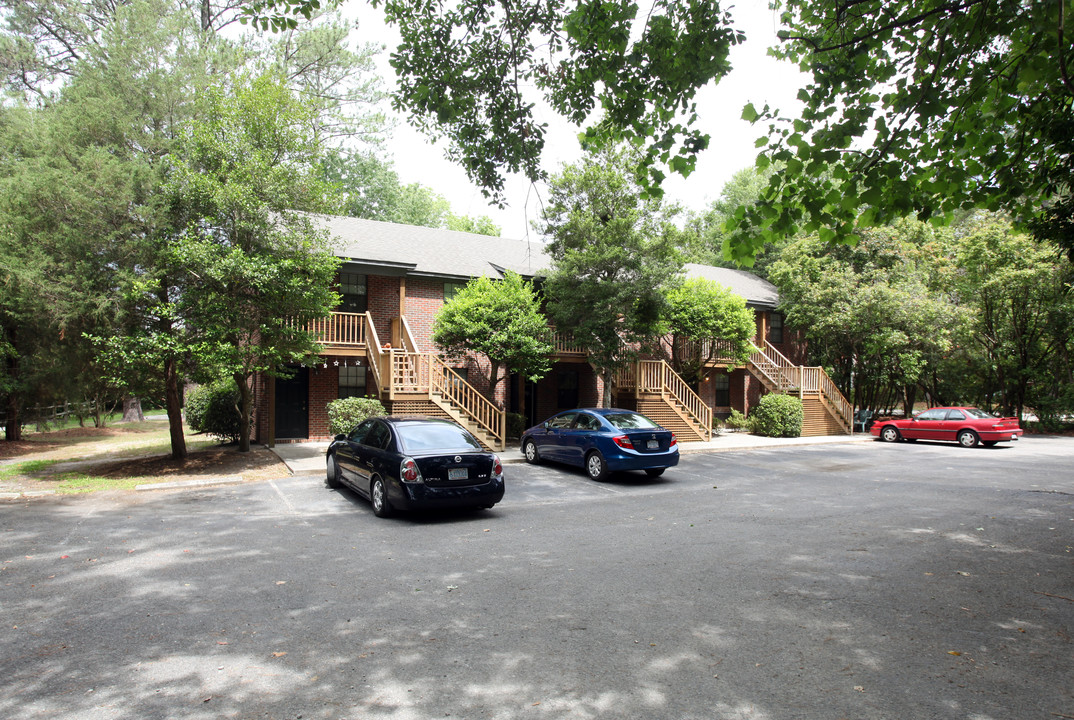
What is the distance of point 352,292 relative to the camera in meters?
19.3

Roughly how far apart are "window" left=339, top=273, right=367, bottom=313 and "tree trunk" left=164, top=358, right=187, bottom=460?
5870 millimetres

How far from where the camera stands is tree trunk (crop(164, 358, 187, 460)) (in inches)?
543

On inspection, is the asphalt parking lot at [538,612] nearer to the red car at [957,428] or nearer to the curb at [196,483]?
the curb at [196,483]

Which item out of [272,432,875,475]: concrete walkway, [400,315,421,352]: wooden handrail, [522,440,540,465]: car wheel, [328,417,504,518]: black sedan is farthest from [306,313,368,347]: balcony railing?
[328,417,504,518]: black sedan

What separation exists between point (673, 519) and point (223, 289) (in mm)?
10839

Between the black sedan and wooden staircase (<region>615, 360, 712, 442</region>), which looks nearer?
the black sedan

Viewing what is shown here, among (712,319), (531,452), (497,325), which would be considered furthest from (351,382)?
(712,319)

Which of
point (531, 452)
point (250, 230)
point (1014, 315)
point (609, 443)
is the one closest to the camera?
point (609, 443)

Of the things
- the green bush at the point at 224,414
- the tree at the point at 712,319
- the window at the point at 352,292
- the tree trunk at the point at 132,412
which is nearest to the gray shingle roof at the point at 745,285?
the tree at the point at 712,319

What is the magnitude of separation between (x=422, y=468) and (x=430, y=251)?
14529 millimetres

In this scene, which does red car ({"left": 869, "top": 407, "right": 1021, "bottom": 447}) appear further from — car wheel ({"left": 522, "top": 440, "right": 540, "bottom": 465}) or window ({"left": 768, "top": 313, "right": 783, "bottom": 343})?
car wheel ({"left": 522, "top": 440, "right": 540, "bottom": 465})

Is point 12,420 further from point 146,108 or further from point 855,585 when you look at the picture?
point 855,585

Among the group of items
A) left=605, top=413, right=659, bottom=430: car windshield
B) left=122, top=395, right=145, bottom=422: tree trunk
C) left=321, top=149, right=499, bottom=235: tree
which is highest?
left=321, top=149, right=499, bottom=235: tree

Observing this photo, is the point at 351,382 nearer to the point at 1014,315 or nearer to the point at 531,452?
the point at 531,452
